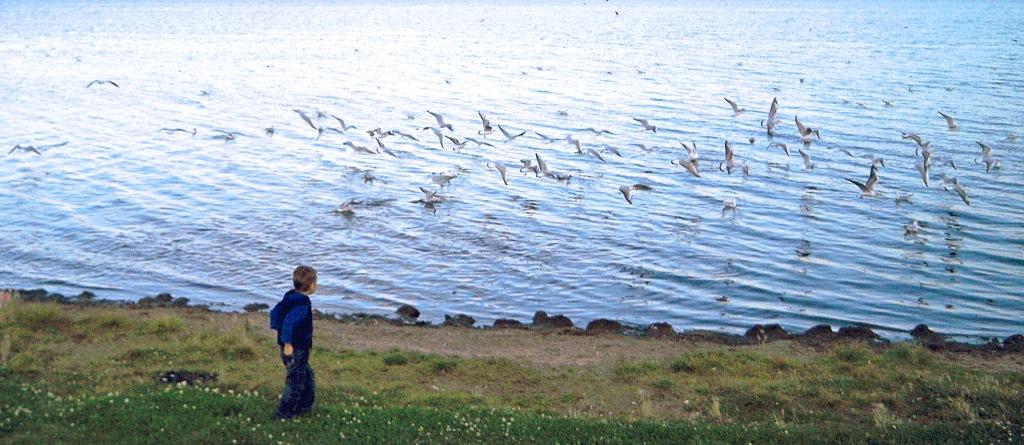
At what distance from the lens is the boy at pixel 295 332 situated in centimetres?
1066

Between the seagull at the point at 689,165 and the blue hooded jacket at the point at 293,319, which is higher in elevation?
the seagull at the point at 689,165

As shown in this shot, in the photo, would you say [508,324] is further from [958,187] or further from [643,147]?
[643,147]

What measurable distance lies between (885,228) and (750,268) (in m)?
5.22

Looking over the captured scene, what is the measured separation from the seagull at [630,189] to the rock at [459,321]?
10.5 m

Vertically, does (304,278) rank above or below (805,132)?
below

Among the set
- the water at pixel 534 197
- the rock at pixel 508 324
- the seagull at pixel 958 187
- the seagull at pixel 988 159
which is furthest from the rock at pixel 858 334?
the seagull at pixel 988 159

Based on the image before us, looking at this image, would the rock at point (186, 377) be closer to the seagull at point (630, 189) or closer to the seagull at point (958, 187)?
the seagull at point (630, 189)

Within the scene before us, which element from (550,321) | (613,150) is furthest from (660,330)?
(613,150)

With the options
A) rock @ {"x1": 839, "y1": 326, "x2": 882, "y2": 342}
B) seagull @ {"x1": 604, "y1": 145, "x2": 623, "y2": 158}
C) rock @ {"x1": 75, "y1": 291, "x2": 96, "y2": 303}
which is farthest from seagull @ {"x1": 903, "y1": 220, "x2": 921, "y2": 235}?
rock @ {"x1": 75, "y1": 291, "x2": 96, "y2": 303}

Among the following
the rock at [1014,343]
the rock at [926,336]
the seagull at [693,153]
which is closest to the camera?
the rock at [1014,343]

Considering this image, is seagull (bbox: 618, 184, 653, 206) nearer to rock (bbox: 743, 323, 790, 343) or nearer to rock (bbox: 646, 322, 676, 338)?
rock (bbox: 646, 322, 676, 338)

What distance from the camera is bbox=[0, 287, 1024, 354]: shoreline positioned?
57.9 feet

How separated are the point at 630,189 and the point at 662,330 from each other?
40.7ft

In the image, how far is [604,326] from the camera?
18.5m
